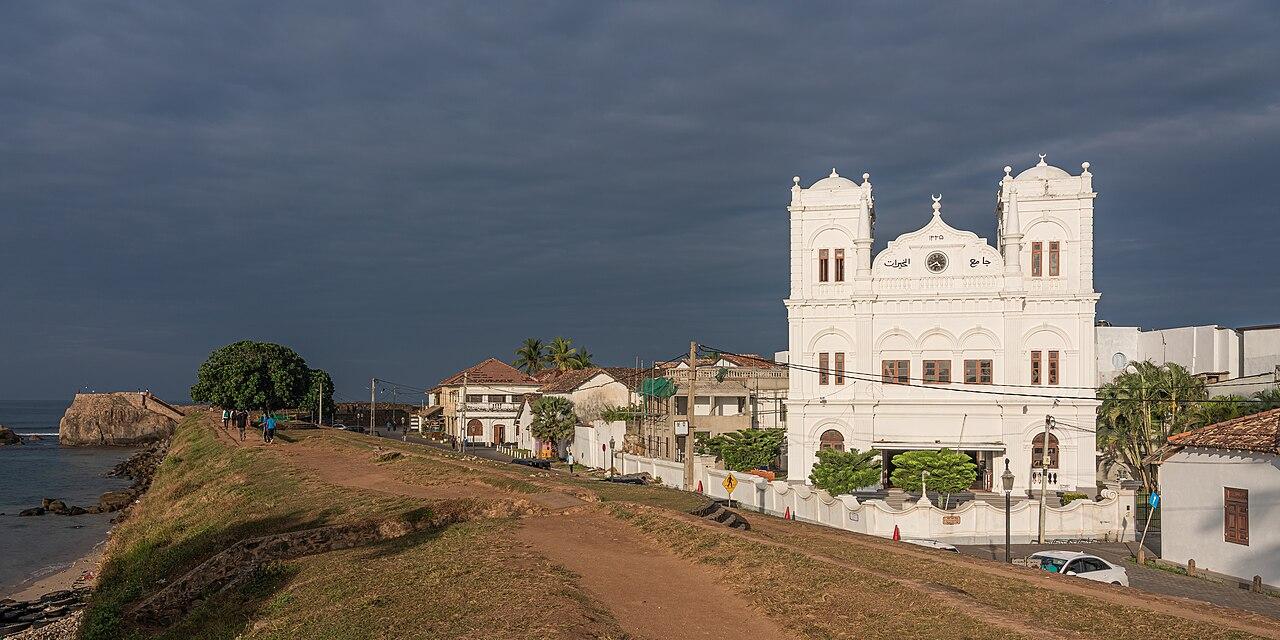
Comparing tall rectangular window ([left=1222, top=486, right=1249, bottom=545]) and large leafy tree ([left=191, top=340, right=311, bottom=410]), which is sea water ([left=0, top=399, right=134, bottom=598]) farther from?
tall rectangular window ([left=1222, top=486, right=1249, bottom=545])

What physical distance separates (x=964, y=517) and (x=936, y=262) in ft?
58.5

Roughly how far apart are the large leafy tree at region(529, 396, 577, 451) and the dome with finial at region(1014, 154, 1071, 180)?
108ft

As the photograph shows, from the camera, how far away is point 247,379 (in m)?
74.2

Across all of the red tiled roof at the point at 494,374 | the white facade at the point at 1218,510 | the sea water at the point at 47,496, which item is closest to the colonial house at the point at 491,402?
the red tiled roof at the point at 494,374

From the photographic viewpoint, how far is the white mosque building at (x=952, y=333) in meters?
48.2

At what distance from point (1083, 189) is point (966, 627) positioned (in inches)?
1696

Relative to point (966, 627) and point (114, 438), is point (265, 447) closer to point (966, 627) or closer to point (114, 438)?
point (966, 627)

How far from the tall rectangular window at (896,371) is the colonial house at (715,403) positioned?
8476 millimetres

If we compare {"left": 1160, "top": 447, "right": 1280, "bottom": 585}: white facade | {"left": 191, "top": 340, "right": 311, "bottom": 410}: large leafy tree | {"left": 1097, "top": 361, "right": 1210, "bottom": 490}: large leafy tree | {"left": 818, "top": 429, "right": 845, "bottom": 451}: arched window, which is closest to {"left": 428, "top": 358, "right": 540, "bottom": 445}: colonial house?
{"left": 191, "top": 340, "right": 311, "bottom": 410}: large leafy tree

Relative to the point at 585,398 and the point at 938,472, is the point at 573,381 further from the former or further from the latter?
the point at 938,472

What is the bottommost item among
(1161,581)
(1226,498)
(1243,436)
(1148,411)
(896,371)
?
(1161,581)

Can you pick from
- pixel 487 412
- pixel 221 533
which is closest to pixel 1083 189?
pixel 221 533

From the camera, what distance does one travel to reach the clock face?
49469 mm

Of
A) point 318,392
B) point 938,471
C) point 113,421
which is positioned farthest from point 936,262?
point 113,421
